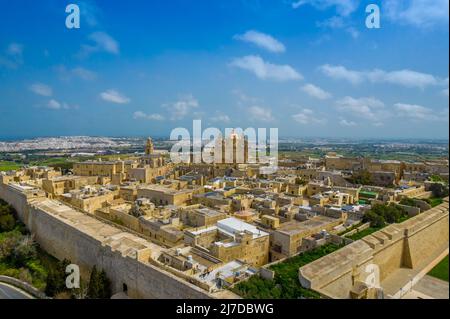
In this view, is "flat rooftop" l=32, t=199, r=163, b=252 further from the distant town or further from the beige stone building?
the beige stone building

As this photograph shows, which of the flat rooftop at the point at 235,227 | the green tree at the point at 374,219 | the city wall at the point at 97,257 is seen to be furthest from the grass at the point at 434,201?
the city wall at the point at 97,257

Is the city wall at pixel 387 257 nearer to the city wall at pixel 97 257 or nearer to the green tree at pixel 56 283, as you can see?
the city wall at pixel 97 257

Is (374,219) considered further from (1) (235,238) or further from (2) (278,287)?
(2) (278,287)

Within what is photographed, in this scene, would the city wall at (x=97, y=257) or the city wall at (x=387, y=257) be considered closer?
the city wall at (x=97, y=257)

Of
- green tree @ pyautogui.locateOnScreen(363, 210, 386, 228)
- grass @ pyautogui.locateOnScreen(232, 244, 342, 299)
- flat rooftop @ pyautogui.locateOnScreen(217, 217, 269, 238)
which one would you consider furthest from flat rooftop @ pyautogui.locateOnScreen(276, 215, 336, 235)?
grass @ pyautogui.locateOnScreen(232, 244, 342, 299)

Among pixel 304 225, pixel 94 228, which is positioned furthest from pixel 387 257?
pixel 94 228

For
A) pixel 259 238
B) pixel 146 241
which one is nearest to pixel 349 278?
pixel 259 238
